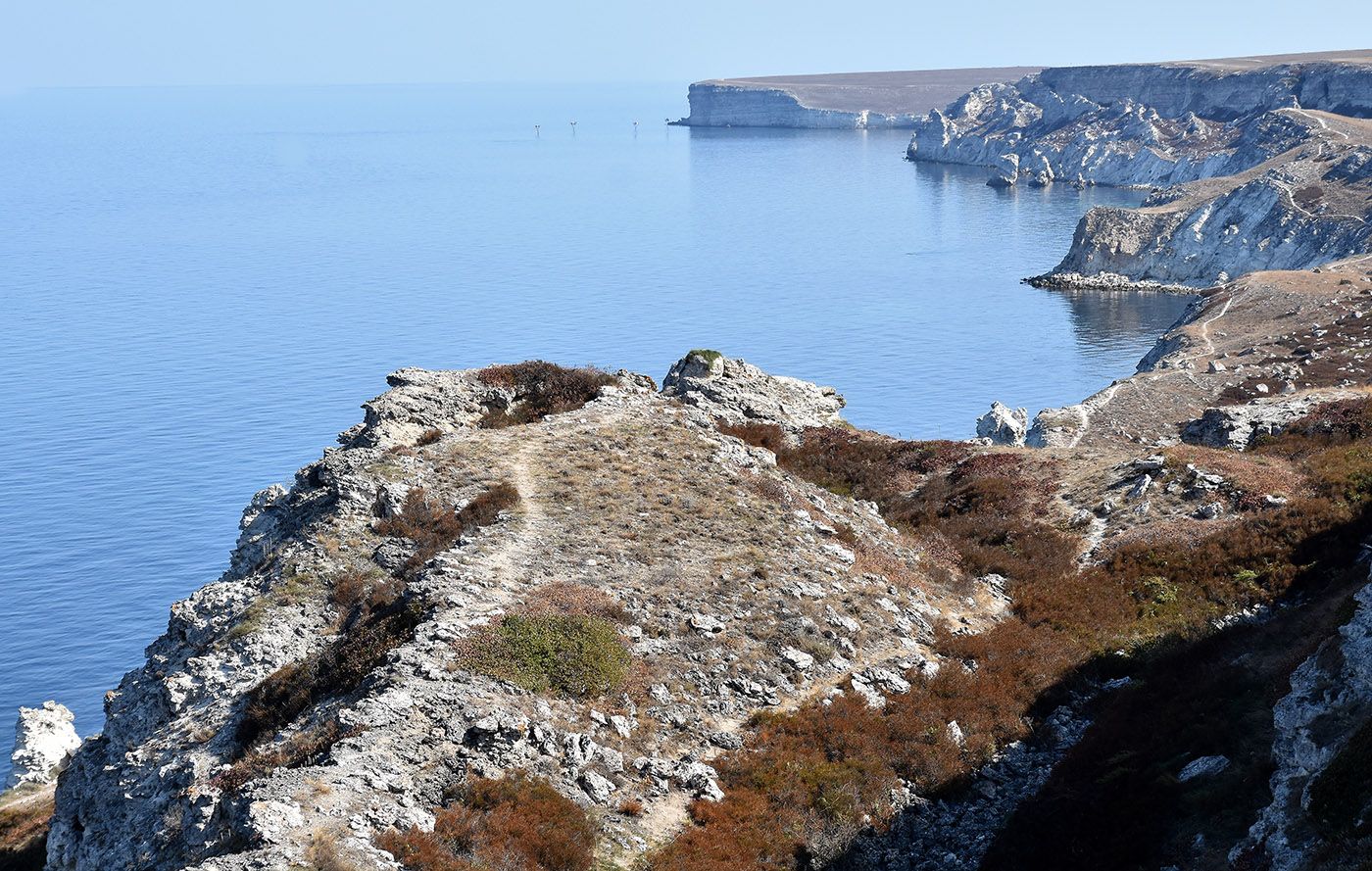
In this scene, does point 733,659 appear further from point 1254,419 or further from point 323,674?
point 1254,419

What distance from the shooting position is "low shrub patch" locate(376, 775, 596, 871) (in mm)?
19891

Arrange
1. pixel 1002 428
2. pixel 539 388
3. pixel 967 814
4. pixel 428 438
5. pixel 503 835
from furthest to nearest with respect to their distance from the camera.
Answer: pixel 1002 428 < pixel 539 388 < pixel 428 438 < pixel 967 814 < pixel 503 835

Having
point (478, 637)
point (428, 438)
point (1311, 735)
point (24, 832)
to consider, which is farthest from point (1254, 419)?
point (24, 832)

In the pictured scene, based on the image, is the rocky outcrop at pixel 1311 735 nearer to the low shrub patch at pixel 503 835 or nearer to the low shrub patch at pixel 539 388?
the low shrub patch at pixel 503 835

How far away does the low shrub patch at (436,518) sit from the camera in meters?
32.7

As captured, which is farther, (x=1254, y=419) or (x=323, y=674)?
(x=1254, y=419)

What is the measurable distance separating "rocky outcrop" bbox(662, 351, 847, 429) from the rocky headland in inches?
Answer: 31.1

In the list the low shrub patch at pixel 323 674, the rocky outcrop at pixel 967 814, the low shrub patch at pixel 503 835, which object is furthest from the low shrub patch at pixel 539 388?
the low shrub patch at pixel 503 835

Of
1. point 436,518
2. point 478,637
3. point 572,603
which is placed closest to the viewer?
point 478,637

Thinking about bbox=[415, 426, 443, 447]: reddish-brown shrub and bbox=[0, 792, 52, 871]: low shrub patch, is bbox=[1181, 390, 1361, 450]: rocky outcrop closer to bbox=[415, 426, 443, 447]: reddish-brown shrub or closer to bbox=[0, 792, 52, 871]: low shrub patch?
bbox=[415, 426, 443, 447]: reddish-brown shrub

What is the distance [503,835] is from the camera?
68.1 ft

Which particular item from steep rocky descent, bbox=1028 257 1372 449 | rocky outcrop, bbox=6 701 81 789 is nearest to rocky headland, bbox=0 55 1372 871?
steep rocky descent, bbox=1028 257 1372 449

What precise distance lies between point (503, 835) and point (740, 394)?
32.3 metres

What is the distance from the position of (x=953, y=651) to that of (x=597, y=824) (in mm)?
12965
